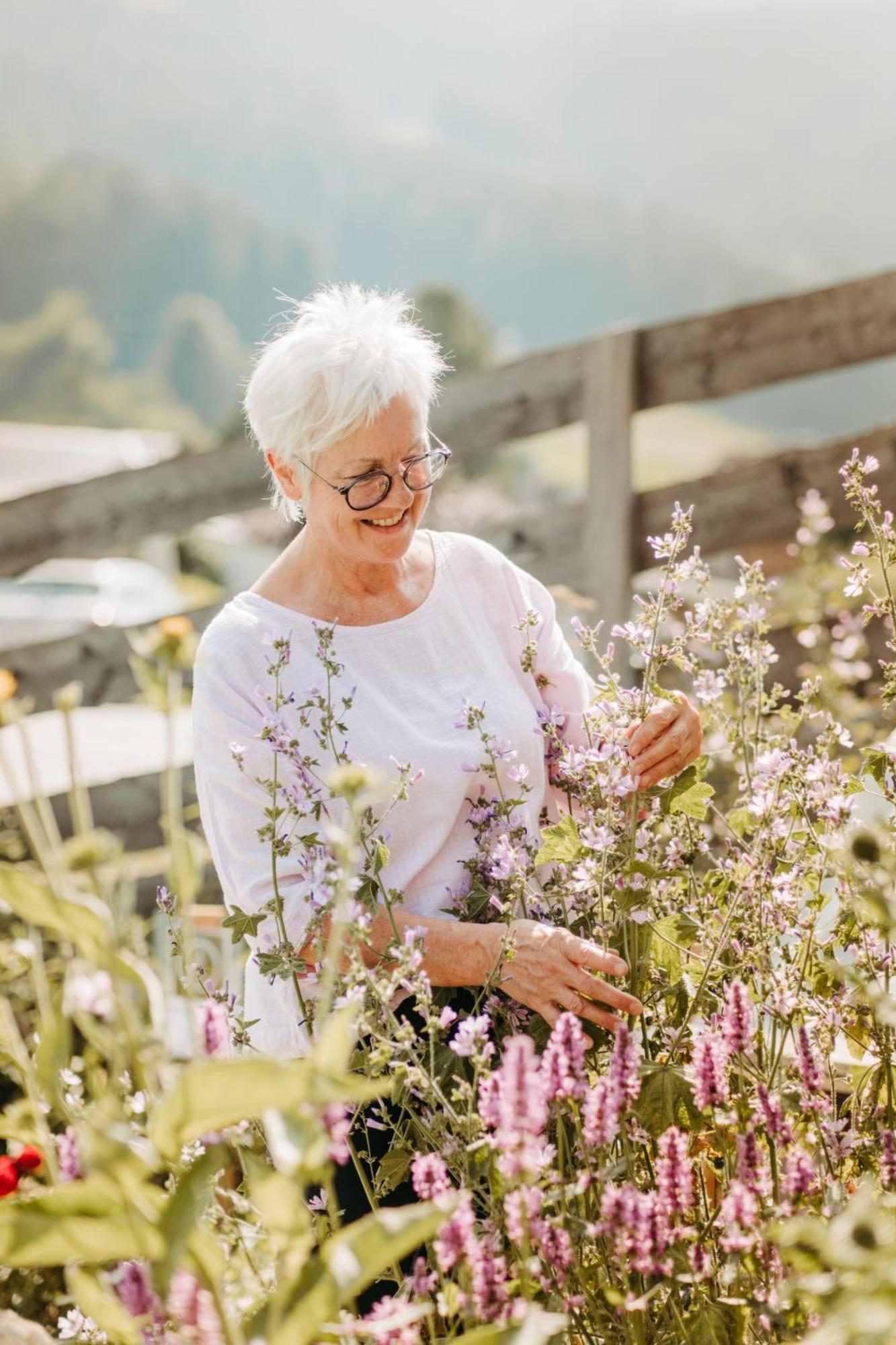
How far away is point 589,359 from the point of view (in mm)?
3639

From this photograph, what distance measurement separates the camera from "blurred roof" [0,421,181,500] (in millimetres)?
33062

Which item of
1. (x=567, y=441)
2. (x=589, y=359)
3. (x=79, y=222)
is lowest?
(x=589, y=359)

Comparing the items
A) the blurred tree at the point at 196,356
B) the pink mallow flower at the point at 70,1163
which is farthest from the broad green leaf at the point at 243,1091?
the blurred tree at the point at 196,356

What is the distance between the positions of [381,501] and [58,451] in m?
35.3

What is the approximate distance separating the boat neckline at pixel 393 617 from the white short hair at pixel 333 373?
0.67 feet

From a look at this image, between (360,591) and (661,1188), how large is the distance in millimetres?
1224

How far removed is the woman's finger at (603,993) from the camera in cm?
142

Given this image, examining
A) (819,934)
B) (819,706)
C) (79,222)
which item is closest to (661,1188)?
(819,934)

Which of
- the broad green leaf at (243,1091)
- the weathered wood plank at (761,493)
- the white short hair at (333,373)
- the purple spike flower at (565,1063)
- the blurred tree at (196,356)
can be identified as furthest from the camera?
the blurred tree at (196,356)

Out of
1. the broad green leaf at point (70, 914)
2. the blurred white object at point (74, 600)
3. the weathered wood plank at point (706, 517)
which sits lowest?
the broad green leaf at point (70, 914)

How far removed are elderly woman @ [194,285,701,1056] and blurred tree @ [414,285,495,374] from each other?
1203 inches

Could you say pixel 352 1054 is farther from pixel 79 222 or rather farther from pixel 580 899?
pixel 79 222

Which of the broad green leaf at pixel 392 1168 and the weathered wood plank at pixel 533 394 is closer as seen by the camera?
the broad green leaf at pixel 392 1168

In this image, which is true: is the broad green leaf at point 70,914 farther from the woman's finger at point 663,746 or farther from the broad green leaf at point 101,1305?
the woman's finger at point 663,746
